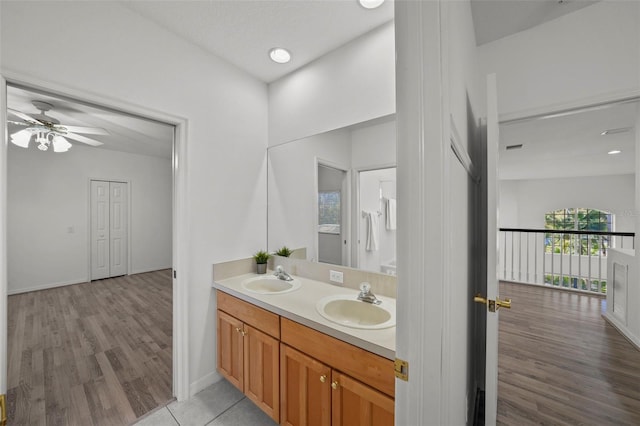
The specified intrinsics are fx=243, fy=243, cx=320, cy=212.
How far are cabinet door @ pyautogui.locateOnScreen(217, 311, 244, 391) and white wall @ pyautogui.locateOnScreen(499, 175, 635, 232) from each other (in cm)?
697

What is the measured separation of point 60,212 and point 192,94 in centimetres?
442

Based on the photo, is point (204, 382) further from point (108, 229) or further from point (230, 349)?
point (108, 229)

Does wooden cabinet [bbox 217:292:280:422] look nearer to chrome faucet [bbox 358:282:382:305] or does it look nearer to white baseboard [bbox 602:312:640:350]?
chrome faucet [bbox 358:282:382:305]

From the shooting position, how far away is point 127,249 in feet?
16.3

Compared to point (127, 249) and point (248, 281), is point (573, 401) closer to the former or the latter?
point (248, 281)

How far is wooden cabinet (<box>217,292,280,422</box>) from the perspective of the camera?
4.75ft

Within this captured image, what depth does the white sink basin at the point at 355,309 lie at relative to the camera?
1.37m

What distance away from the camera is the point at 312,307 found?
1.41 metres

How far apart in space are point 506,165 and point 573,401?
4329 mm

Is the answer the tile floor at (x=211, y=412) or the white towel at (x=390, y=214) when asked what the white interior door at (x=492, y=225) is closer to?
the white towel at (x=390, y=214)

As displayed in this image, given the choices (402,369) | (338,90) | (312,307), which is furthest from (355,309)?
(338,90)

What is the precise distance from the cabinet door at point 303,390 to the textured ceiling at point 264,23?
2.03 metres

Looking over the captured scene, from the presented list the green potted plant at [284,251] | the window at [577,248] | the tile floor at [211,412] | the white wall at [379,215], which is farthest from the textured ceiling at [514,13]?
the window at [577,248]

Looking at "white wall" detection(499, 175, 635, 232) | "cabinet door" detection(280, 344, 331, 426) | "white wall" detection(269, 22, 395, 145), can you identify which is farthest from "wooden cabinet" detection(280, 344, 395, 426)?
"white wall" detection(499, 175, 635, 232)
